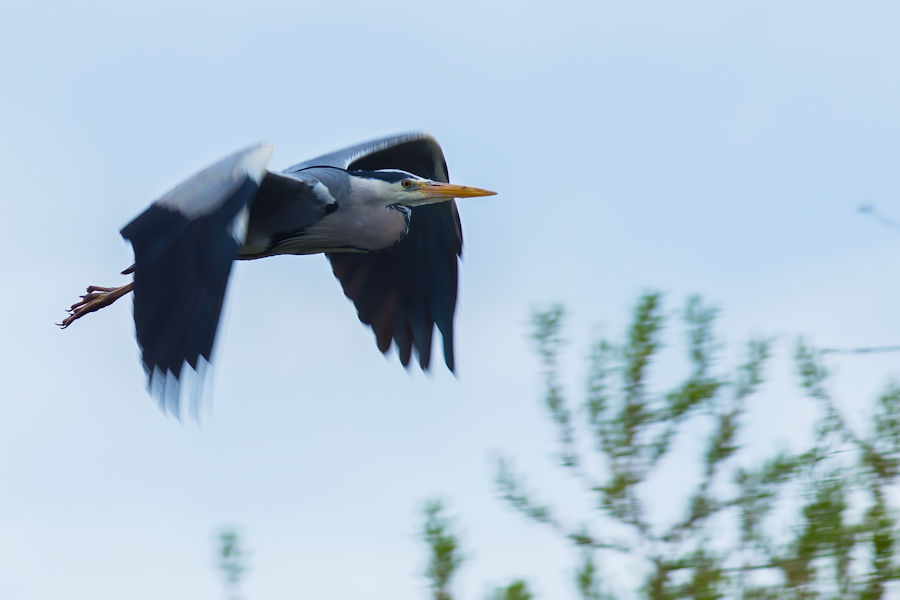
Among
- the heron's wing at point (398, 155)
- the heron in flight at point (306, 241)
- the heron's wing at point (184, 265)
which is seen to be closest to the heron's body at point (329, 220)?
the heron in flight at point (306, 241)

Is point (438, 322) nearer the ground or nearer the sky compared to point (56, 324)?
nearer the ground

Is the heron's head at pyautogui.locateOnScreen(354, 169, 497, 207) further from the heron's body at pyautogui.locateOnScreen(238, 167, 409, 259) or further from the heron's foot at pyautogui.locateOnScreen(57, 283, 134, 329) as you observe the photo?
the heron's foot at pyautogui.locateOnScreen(57, 283, 134, 329)

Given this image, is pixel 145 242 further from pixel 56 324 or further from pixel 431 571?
pixel 431 571

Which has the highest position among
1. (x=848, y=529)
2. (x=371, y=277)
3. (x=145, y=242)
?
(x=145, y=242)

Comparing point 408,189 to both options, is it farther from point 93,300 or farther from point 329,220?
point 93,300

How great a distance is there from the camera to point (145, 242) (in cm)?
432

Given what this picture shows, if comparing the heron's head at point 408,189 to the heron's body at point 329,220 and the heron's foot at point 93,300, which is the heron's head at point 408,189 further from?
the heron's foot at point 93,300


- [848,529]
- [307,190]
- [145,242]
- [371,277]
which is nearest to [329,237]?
[307,190]

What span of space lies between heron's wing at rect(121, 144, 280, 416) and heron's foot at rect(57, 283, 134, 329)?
1.23 metres

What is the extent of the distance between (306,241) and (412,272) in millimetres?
971

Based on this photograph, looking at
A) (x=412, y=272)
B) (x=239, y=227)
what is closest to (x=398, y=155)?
(x=412, y=272)

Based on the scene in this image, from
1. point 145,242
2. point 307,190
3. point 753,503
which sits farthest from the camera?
point 307,190

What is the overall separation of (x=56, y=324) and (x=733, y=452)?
142 inches

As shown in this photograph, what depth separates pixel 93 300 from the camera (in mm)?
5699
